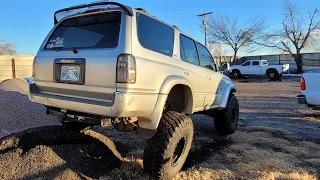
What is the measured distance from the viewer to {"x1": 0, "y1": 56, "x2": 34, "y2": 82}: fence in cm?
1680

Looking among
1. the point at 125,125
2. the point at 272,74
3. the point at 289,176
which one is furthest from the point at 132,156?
the point at 272,74

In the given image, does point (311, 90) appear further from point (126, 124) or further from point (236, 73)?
point (236, 73)

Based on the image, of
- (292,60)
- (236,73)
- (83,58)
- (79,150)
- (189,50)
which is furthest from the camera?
(292,60)

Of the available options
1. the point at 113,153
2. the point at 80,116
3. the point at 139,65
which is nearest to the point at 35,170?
the point at 80,116

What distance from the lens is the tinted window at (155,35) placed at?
3375mm

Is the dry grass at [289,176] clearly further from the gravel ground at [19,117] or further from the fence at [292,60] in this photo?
the fence at [292,60]

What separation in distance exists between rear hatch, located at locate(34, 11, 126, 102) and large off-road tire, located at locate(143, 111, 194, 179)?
0.84 meters

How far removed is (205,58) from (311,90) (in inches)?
113

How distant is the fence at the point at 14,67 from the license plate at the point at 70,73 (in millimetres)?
15160

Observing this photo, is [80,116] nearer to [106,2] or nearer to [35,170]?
[35,170]

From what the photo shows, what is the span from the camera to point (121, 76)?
9.88ft

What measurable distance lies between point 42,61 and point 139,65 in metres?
1.42

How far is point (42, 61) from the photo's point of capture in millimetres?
3723

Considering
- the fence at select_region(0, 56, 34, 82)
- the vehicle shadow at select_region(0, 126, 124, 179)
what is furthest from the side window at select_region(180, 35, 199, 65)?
the fence at select_region(0, 56, 34, 82)
